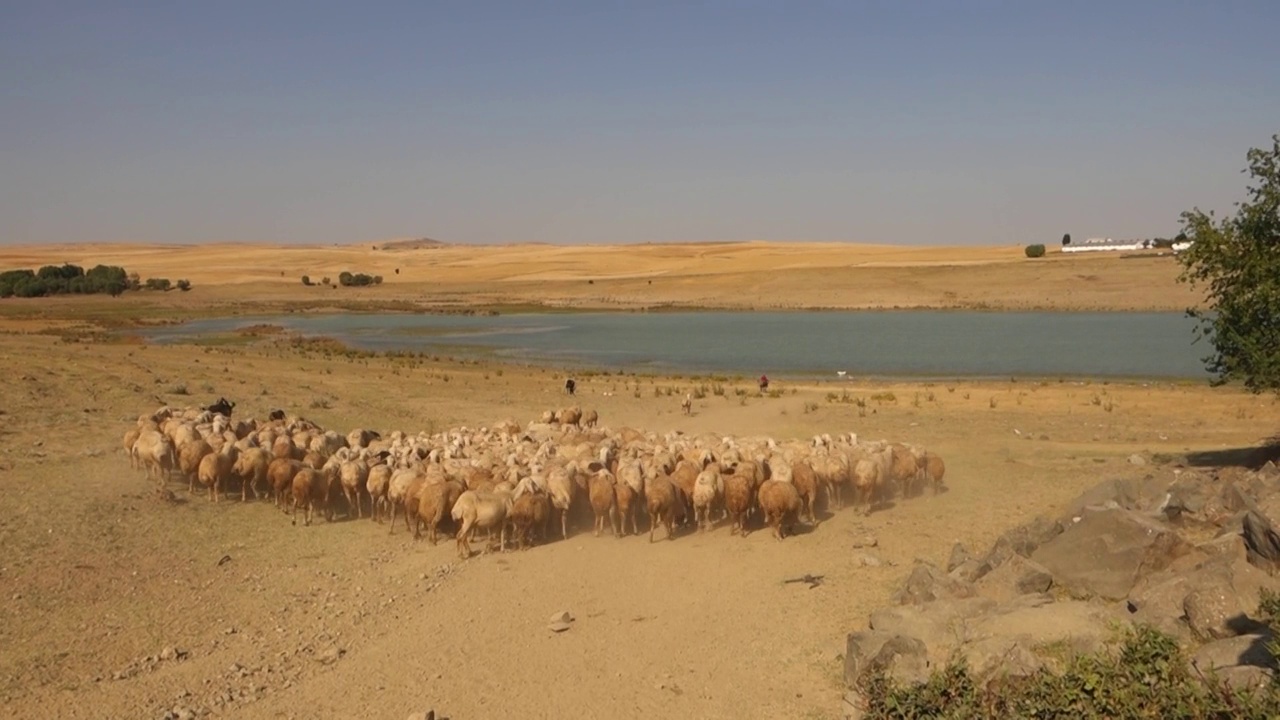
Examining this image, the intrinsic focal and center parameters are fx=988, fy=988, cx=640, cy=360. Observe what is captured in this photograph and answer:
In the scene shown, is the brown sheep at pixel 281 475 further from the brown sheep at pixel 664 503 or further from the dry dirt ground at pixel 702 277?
the dry dirt ground at pixel 702 277

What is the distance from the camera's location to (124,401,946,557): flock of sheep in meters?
12.3

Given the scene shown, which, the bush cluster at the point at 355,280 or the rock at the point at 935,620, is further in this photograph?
the bush cluster at the point at 355,280

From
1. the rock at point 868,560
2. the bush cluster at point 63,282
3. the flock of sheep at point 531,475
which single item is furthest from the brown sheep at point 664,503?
the bush cluster at point 63,282

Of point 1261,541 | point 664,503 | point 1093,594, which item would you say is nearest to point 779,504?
point 664,503

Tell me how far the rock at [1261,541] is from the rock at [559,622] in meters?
5.87

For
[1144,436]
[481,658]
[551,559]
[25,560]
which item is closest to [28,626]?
[25,560]

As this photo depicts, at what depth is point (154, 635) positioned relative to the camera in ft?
30.7

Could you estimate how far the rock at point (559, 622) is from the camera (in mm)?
9383


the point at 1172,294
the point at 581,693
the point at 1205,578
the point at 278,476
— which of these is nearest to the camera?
the point at 1205,578

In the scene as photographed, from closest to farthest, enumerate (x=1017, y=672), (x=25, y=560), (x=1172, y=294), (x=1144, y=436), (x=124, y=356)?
(x=1017, y=672)
(x=25, y=560)
(x=1144, y=436)
(x=124, y=356)
(x=1172, y=294)

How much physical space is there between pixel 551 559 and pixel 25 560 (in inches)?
227

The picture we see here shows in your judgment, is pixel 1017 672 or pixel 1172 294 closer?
pixel 1017 672

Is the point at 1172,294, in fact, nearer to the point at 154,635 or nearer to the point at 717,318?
the point at 717,318

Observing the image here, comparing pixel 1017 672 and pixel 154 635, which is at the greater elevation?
pixel 1017 672
